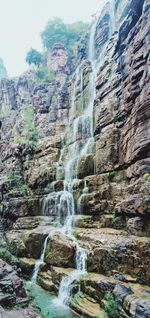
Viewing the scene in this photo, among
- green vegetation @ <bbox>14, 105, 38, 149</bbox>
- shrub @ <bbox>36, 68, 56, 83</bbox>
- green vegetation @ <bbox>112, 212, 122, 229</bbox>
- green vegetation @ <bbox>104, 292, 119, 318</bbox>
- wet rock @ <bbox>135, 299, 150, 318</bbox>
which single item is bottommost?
green vegetation @ <bbox>104, 292, 119, 318</bbox>

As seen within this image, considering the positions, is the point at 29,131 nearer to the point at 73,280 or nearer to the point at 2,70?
the point at 73,280

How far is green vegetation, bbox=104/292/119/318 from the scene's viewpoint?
8.68 m

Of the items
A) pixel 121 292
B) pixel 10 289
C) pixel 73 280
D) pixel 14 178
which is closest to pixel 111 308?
pixel 121 292

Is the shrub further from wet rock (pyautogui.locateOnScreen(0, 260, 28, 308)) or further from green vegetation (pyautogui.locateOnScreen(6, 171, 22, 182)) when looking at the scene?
wet rock (pyautogui.locateOnScreen(0, 260, 28, 308))

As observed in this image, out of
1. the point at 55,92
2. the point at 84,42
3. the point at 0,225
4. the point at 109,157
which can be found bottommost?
the point at 0,225

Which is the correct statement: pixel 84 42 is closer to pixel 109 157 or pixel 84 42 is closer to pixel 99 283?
pixel 109 157

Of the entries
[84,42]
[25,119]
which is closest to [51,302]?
[25,119]

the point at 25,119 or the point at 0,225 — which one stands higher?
the point at 25,119

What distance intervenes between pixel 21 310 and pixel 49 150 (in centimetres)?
1432

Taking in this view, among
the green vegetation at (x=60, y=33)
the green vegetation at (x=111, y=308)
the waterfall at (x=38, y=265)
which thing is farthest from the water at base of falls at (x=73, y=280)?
the green vegetation at (x=60, y=33)

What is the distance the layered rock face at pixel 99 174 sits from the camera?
10690 millimetres

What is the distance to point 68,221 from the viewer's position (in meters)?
16.1

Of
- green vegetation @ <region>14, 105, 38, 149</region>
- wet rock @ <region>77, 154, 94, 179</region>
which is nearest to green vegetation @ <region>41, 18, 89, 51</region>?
green vegetation @ <region>14, 105, 38, 149</region>

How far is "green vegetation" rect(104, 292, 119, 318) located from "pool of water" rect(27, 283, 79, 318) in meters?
1.52
